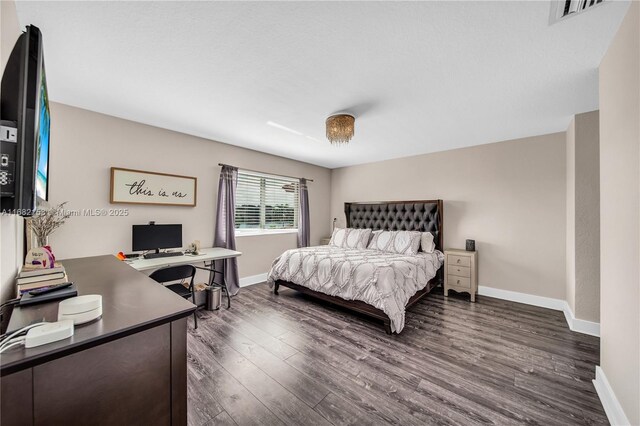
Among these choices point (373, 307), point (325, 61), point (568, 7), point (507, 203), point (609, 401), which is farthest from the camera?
point (507, 203)

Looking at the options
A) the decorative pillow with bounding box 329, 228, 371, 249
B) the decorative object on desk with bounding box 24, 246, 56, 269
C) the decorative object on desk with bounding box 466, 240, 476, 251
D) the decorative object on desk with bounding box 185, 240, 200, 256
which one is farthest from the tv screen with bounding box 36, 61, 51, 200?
the decorative object on desk with bounding box 466, 240, 476, 251

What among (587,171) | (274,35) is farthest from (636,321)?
(274,35)

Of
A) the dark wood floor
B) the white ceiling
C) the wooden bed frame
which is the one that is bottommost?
the dark wood floor

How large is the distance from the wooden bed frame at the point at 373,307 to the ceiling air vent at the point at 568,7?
260 cm

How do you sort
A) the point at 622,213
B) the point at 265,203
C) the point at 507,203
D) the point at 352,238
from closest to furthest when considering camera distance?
the point at 622,213 → the point at 507,203 → the point at 352,238 → the point at 265,203

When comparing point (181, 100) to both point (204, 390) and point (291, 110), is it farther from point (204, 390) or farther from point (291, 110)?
point (204, 390)

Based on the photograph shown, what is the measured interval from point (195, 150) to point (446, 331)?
397 centimetres

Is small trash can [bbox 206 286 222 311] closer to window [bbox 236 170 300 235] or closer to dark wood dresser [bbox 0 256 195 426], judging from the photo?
window [bbox 236 170 300 235]

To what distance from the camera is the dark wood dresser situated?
0.66 metres

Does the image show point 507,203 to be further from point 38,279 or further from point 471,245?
point 38,279

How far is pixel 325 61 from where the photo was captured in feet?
5.87

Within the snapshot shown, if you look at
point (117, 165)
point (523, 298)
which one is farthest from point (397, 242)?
point (117, 165)

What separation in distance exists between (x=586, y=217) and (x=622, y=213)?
59.6 inches

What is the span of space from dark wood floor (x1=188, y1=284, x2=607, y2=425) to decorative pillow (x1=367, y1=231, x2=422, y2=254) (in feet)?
3.41
